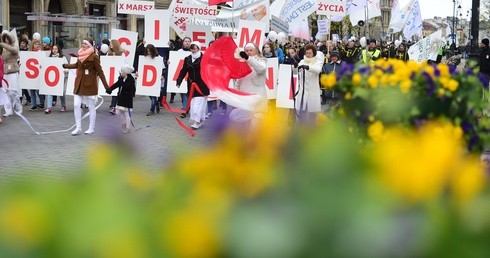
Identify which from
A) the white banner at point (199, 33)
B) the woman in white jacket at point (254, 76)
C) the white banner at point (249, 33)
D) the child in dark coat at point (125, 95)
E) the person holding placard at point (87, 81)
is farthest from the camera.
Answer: the white banner at point (199, 33)

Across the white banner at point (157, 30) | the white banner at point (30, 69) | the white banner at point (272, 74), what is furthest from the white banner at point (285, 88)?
the white banner at point (30, 69)

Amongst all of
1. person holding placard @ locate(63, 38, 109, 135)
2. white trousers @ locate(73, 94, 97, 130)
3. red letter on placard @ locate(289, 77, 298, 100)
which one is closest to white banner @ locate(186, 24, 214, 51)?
red letter on placard @ locate(289, 77, 298, 100)

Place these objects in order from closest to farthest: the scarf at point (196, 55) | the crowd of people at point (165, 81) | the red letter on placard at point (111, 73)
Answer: the crowd of people at point (165, 81), the scarf at point (196, 55), the red letter on placard at point (111, 73)

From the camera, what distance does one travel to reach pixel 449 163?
1.26m

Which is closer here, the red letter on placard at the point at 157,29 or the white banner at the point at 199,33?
the red letter on placard at the point at 157,29

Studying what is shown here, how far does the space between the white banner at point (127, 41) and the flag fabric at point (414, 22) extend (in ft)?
42.0

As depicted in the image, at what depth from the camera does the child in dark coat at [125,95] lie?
14.9m

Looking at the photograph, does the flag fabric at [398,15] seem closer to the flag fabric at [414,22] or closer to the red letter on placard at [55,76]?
the flag fabric at [414,22]

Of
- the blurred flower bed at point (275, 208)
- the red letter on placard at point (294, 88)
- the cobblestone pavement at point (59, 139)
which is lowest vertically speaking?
the cobblestone pavement at point (59, 139)

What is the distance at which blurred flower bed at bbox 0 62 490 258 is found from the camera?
1.05m

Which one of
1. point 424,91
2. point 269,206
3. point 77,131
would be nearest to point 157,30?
point 77,131

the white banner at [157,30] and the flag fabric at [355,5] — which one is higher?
the flag fabric at [355,5]

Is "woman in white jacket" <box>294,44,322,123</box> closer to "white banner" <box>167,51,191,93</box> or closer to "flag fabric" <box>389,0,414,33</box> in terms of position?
"white banner" <box>167,51,191,93</box>

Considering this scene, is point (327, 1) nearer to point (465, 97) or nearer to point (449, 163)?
point (465, 97)
